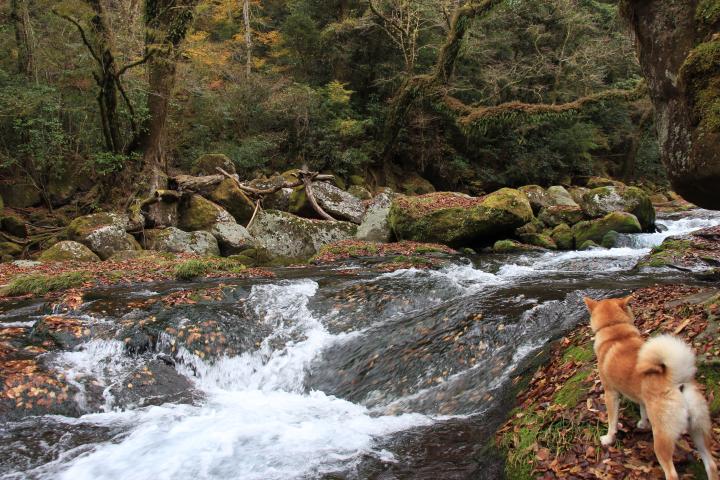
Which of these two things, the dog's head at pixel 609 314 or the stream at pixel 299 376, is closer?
the dog's head at pixel 609 314

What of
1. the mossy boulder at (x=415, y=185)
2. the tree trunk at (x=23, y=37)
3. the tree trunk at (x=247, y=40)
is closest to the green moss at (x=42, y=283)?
the tree trunk at (x=23, y=37)

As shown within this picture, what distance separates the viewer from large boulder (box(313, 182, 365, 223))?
19.3 m

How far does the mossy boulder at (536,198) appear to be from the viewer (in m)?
21.4

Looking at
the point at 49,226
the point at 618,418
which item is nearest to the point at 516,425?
the point at 618,418

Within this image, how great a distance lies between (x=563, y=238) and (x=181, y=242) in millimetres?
13692

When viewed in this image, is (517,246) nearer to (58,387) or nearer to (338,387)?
(338,387)

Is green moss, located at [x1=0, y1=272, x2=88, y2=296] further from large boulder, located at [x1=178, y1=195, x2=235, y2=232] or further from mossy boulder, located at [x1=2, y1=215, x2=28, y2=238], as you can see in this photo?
mossy boulder, located at [x1=2, y1=215, x2=28, y2=238]

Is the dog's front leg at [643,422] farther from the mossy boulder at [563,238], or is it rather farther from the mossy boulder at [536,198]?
the mossy boulder at [536,198]

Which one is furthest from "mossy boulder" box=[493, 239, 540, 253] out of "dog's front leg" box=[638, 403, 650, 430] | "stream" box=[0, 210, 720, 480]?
"dog's front leg" box=[638, 403, 650, 430]

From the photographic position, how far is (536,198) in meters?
21.7

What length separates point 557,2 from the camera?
27.0m

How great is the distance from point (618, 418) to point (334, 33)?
26.2m

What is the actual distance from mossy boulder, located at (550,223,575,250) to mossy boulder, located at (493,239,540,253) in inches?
59.2

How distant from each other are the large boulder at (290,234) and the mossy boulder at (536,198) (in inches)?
385
